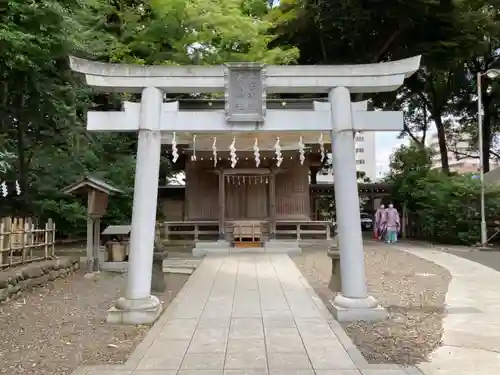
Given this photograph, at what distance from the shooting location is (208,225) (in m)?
20.6

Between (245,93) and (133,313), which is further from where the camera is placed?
(245,93)

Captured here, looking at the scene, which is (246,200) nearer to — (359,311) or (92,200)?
(92,200)

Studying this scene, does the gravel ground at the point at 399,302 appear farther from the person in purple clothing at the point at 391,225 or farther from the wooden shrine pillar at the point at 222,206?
the person in purple clothing at the point at 391,225

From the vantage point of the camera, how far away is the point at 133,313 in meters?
7.05

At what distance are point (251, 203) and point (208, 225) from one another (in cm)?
206

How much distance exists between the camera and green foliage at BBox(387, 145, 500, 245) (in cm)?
1905

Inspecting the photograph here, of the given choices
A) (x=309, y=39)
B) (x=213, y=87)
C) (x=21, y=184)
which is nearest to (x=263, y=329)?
(x=213, y=87)

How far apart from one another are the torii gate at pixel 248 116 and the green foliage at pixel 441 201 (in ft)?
43.0

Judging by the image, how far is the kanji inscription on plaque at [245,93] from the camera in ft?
24.7

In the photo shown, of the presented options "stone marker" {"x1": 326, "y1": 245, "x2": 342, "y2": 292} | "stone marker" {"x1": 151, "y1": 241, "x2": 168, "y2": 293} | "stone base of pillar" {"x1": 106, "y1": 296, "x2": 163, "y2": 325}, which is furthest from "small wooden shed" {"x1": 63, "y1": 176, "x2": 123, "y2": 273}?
"stone marker" {"x1": 326, "y1": 245, "x2": 342, "y2": 292}

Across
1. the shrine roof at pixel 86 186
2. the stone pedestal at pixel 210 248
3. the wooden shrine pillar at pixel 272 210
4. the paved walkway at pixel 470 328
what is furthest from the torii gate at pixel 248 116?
the wooden shrine pillar at pixel 272 210

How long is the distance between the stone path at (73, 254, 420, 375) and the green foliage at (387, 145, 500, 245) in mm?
11671

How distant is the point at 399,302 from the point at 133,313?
4628mm

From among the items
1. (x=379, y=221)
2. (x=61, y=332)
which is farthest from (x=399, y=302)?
(x=379, y=221)
